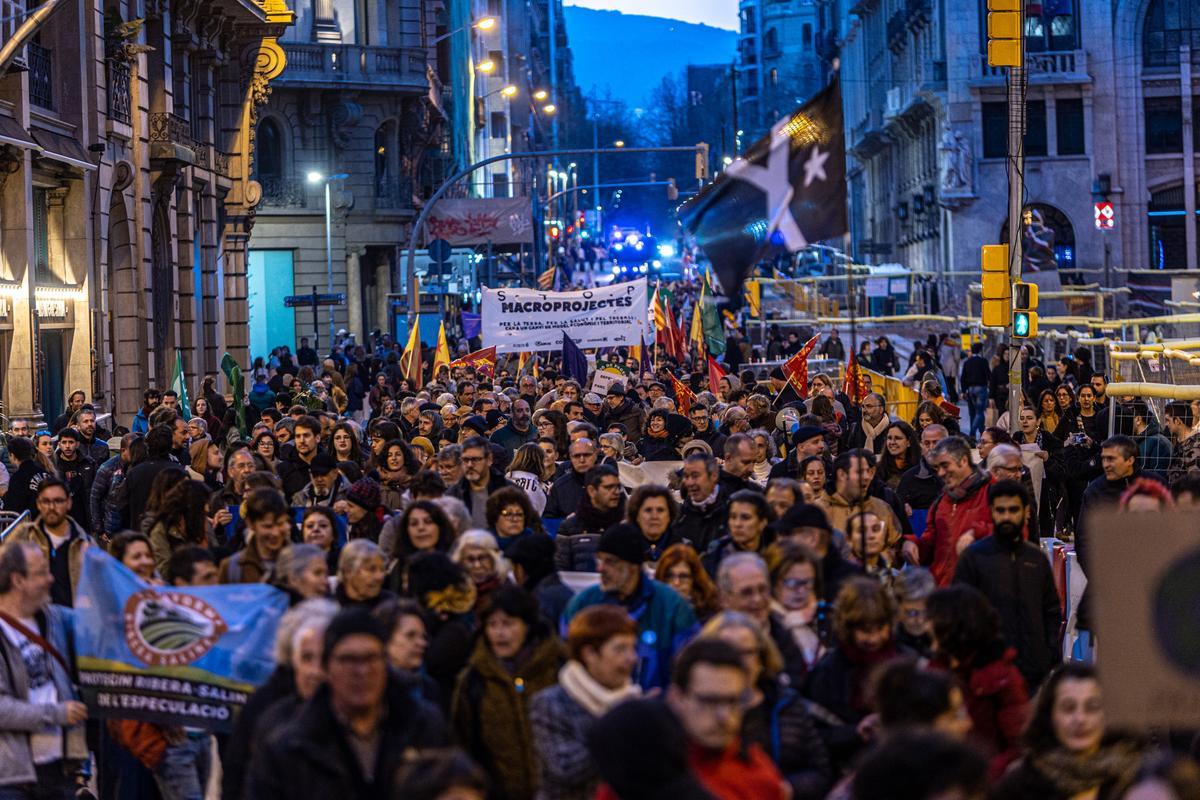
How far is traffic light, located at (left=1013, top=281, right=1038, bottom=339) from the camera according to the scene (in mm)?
23734

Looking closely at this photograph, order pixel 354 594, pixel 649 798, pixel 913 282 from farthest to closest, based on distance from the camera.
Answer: pixel 913 282 < pixel 354 594 < pixel 649 798

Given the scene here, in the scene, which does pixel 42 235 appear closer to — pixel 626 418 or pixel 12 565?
pixel 626 418

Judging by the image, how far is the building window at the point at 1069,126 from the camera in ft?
233

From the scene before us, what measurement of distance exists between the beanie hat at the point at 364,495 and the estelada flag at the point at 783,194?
2366 millimetres

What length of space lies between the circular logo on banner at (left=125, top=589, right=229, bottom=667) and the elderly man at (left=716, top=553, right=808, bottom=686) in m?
2.09

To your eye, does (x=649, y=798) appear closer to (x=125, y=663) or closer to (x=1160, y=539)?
(x=1160, y=539)

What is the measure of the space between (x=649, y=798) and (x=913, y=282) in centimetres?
6457

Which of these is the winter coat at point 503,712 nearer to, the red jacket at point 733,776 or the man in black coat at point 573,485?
the red jacket at point 733,776

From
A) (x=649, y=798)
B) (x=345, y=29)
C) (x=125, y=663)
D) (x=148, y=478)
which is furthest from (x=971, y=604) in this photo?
(x=345, y=29)

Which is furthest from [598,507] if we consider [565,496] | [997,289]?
[997,289]

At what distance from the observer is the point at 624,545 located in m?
8.11

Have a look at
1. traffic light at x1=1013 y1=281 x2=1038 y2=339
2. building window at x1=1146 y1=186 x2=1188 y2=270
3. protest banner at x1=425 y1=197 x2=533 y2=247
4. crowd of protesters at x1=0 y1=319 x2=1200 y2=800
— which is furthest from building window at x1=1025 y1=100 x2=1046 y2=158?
crowd of protesters at x1=0 y1=319 x2=1200 y2=800

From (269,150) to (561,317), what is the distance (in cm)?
3190

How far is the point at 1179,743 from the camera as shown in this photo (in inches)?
328
